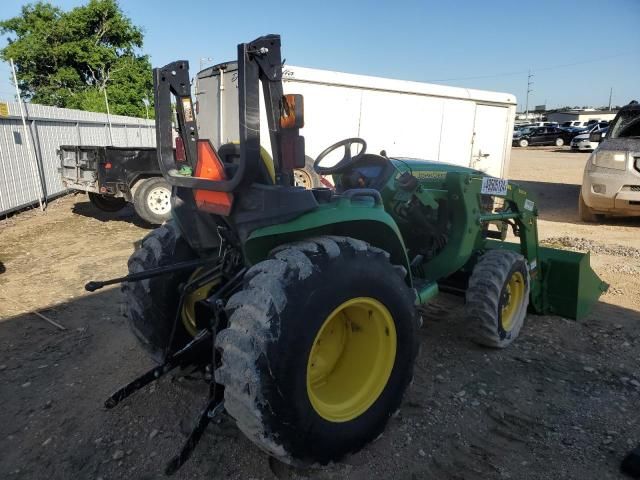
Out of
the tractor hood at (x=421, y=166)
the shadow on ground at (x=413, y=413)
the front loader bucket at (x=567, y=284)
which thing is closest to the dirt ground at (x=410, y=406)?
the shadow on ground at (x=413, y=413)

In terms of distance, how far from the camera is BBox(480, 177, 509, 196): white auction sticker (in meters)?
4.06

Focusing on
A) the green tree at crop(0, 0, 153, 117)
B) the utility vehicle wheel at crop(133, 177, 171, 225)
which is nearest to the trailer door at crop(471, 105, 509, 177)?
the utility vehicle wheel at crop(133, 177, 171, 225)

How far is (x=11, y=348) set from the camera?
13.4 feet

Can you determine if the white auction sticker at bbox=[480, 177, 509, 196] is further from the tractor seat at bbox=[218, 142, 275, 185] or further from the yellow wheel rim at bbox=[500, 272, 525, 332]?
the tractor seat at bbox=[218, 142, 275, 185]

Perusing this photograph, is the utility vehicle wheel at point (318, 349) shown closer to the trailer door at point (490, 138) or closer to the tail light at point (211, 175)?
the tail light at point (211, 175)

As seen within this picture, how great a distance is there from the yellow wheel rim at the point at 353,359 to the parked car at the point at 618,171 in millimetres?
8064

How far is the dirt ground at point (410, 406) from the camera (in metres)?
2.62

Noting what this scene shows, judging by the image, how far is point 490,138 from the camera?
39.3 feet

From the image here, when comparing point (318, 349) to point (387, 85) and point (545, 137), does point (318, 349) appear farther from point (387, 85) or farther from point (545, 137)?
point (545, 137)

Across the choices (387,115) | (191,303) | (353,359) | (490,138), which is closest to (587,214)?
(490,138)

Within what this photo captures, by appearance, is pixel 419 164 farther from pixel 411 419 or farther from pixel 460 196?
pixel 411 419

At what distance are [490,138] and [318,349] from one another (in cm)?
1059

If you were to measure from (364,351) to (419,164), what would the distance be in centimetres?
191

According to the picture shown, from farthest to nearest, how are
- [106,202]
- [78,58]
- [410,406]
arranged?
[78,58] < [106,202] < [410,406]
